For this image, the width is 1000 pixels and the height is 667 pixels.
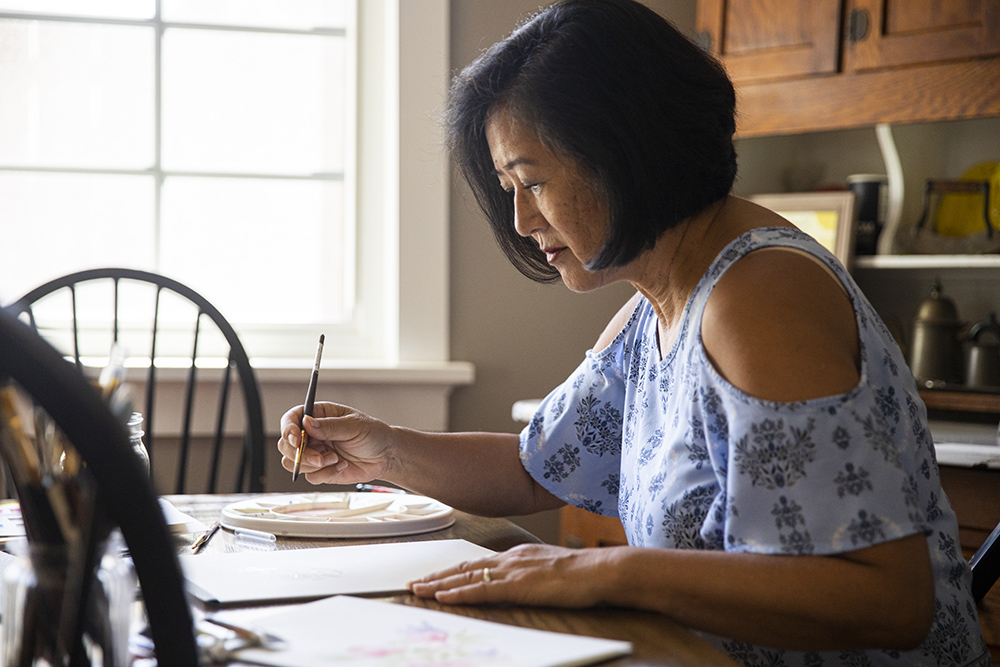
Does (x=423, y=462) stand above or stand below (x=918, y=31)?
below

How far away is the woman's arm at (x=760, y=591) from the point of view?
0.79 m

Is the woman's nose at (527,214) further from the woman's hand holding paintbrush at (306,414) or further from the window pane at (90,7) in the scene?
the window pane at (90,7)

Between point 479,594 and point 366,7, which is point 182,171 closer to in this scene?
point 366,7

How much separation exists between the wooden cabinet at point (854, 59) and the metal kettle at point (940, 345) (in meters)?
0.44

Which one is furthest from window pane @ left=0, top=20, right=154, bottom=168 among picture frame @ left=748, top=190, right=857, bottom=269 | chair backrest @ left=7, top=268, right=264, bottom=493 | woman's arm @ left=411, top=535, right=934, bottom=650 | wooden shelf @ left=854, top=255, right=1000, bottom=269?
woman's arm @ left=411, top=535, right=934, bottom=650

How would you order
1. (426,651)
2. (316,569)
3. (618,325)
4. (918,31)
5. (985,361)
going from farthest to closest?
(985,361), (918,31), (618,325), (316,569), (426,651)

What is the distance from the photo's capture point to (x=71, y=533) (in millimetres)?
497

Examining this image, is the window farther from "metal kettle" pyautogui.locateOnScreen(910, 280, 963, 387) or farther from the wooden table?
the wooden table

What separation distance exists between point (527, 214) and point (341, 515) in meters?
0.44

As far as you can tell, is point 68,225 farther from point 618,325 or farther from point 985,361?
point 985,361

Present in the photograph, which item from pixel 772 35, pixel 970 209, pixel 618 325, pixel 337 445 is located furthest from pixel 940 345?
pixel 337 445

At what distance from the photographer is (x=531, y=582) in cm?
82

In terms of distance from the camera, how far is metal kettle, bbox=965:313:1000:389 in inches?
83.9

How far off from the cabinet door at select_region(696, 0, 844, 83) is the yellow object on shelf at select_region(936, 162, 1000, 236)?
0.44 meters
